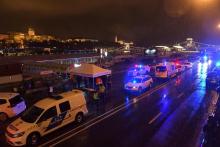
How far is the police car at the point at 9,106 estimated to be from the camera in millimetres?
15609

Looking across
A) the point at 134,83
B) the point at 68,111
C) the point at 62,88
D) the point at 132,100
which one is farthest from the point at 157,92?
the point at 68,111

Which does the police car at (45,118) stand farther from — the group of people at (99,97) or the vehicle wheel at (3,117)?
the group of people at (99,97)

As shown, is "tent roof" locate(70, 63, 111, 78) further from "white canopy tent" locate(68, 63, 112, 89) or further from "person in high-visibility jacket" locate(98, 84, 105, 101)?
"person in high-visibility jacket" locate(98, 84, 105, 101)

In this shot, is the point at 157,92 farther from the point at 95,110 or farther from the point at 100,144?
the point at 100,144

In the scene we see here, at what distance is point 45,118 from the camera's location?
12570 millimetres

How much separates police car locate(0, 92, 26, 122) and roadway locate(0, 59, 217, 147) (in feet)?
8.46

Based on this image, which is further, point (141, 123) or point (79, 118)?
point (79, 118)

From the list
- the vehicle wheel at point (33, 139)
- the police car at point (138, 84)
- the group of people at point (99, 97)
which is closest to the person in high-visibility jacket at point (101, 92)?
the group of people at point (99, 97)

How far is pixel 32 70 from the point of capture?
117 ft

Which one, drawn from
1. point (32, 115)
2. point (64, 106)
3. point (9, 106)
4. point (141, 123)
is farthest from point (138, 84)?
point (32, 115)

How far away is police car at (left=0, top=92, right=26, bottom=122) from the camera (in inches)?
615

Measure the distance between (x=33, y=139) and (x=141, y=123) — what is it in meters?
6.63

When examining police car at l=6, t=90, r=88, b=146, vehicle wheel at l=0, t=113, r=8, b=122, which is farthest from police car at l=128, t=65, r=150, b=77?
vehicle wheel at l=0, t=113, r=8, b=122

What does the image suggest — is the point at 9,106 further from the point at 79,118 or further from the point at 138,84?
the point at 138,84
